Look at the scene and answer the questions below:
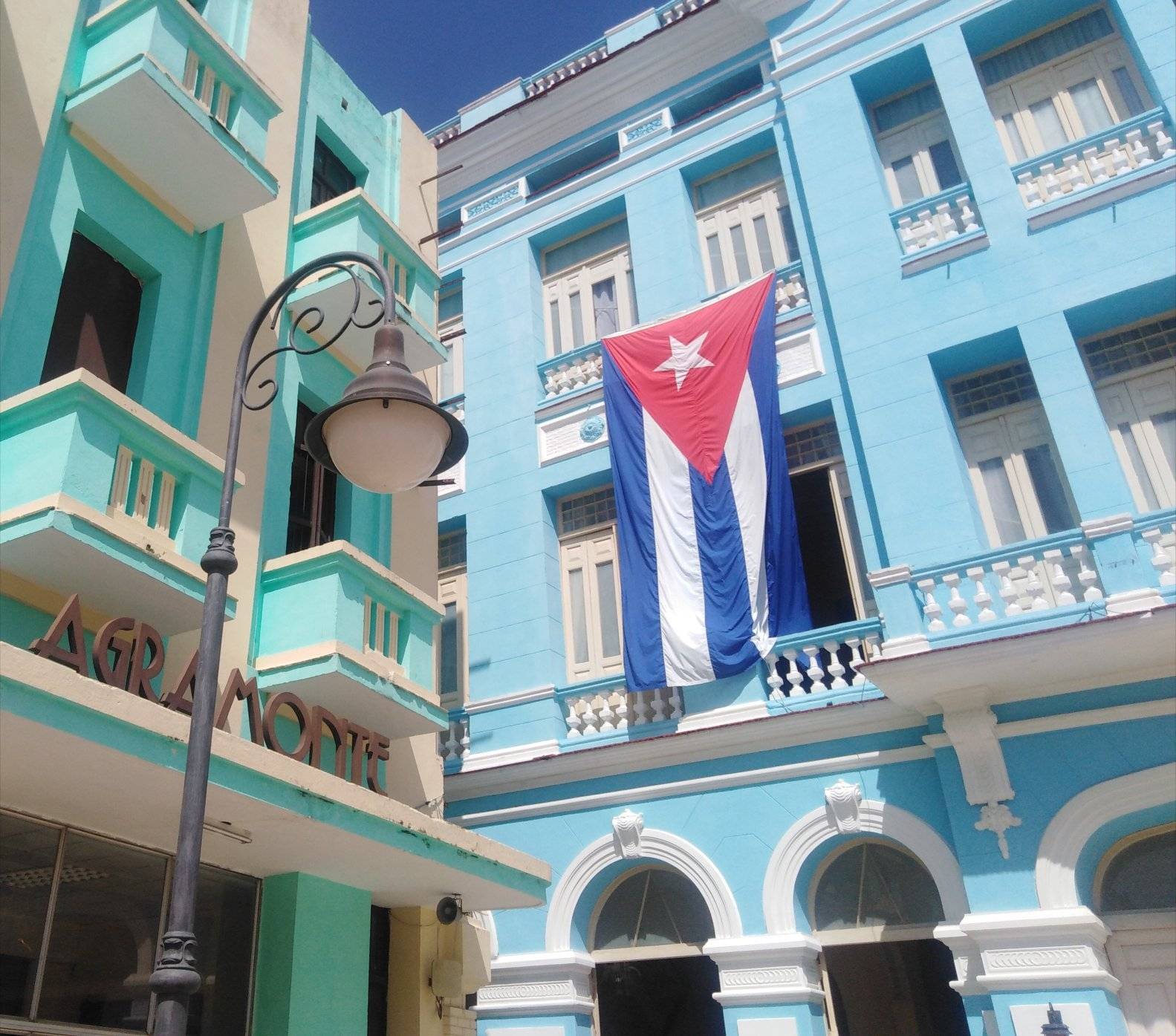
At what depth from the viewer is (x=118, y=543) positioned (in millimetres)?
6172

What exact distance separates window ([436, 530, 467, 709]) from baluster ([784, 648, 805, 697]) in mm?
4365

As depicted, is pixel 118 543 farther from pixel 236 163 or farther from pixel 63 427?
pixel 236 163

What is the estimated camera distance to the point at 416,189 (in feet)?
41.0

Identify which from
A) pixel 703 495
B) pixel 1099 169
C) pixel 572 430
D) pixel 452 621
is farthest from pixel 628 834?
pixel 1099 169

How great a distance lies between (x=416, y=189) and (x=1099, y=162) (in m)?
7.77

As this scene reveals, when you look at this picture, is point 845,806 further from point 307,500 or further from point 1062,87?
point 1062,87

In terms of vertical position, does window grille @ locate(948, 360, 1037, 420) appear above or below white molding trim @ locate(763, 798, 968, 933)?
above

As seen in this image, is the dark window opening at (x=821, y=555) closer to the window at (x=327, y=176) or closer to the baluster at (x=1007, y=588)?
the baluster at (x=1007, y=588)

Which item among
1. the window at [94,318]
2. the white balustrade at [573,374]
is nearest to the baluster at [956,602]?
the white balustrade at [573,374]

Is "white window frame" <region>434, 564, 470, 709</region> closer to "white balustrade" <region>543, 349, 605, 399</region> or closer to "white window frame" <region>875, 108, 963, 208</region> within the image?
"white balustrade" <region>543, 349, 605, 399</region>

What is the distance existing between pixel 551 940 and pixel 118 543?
23.1 feet

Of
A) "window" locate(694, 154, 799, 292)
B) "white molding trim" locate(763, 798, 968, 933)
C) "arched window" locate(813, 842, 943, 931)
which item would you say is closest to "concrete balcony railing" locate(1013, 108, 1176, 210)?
"window" locate(694, 154, 799, 292)

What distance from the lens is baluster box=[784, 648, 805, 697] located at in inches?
427

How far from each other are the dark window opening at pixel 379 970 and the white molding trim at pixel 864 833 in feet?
12.1
